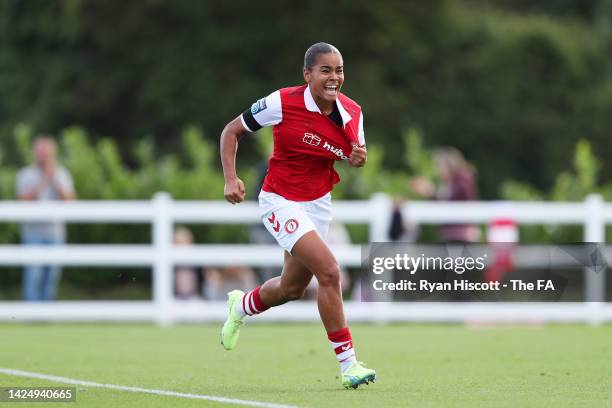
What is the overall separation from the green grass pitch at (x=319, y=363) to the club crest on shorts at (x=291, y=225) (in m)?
1.03

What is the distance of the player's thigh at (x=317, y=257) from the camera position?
9.68 m

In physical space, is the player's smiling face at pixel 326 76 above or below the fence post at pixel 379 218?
below

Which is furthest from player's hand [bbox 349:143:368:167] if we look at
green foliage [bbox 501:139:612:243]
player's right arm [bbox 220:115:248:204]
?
green foliage [bbox 501:139:612:243]

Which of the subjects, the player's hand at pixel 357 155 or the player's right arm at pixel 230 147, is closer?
the player's hand at pixel 357 155

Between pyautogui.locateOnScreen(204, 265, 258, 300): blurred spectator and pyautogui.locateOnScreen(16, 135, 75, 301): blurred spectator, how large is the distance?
219 cm

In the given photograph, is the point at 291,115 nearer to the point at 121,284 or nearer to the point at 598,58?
the point at 121,284

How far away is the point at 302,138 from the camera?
389 inches

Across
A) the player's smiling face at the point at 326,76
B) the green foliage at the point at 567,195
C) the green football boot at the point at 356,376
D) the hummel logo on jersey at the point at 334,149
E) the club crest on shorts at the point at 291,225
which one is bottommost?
the green football boot at the point at 356,376

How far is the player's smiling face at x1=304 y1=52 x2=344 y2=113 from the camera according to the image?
975 cm

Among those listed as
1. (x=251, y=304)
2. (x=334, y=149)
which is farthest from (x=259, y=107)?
(x=251, y=304)

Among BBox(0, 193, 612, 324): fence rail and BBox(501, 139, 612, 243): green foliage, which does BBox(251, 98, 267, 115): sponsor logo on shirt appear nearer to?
BBox(0, 193, 612, 324): fence rail

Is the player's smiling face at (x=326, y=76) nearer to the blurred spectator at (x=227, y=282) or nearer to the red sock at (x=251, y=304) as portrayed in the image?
the red sock at (x=251, y=304)

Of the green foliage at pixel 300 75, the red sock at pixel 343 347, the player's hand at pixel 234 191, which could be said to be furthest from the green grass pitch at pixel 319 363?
the green foliage at pixel 300 75

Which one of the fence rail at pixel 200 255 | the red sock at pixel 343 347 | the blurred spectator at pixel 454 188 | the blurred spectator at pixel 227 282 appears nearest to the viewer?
the red sock at pixel 343 347
